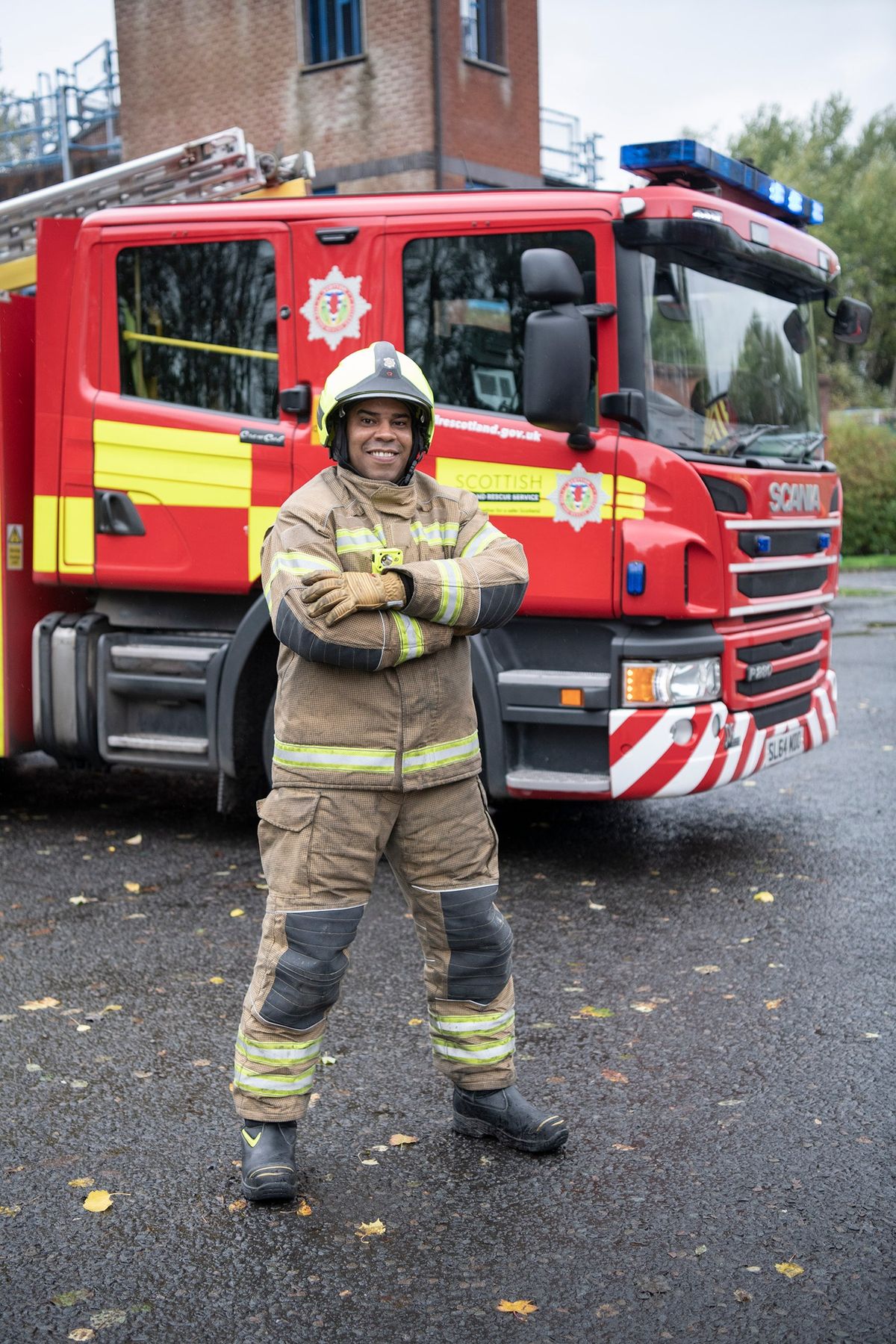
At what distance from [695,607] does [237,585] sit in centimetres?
199

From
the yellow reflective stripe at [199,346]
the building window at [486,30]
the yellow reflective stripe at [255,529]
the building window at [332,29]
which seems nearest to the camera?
the yellow reflective stripe at [255,529]

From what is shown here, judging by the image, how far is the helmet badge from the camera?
6055 mm

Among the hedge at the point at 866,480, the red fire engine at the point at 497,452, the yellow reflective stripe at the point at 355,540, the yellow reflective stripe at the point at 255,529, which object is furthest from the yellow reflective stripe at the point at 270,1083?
the hedge at the point at 866,480

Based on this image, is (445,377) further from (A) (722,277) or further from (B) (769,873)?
(B) (769,873)

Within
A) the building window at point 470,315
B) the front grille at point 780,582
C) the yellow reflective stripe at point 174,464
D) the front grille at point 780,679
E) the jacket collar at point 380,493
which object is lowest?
the front grille at point 780,679

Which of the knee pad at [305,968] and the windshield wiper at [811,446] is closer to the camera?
the knee pad at [305,968]

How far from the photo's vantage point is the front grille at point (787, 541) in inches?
233

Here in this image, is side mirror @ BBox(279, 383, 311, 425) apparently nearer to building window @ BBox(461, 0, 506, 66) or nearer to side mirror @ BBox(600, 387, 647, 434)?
side mirror @ BBox(600, 387, 647, 434)

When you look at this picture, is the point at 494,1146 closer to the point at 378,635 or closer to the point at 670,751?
the point at 378,635

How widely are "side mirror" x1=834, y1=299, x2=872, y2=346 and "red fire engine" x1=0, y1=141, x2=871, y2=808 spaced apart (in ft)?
0.06

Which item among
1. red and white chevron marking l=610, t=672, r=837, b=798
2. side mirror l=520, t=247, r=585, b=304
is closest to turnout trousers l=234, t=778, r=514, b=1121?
red and white chevron marking l=610, t=672, r=837, b=798

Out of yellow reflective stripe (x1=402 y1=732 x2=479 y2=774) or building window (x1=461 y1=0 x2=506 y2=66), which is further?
building window (x1=461 y1=0 x2=506 y2=66)

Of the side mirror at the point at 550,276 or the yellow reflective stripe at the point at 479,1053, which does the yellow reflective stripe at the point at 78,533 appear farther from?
the yellow reflective stripe at the point at 479,1053

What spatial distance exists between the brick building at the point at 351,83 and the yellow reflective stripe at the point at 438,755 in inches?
646
